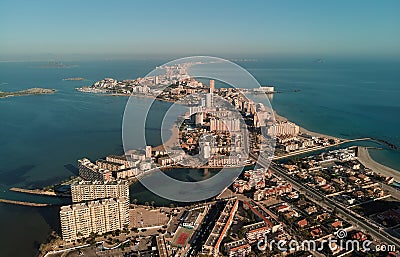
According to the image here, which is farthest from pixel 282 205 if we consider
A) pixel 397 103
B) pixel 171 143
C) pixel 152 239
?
pixel 397 103

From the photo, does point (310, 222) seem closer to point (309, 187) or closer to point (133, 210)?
point (309, 187)

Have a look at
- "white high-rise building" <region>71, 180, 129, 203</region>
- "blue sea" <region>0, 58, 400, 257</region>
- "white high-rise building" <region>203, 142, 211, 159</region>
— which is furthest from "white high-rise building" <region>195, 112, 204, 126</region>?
"white high-rise building" <region>71, 180, 129, 203</region>

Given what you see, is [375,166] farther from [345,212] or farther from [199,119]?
[199,119]

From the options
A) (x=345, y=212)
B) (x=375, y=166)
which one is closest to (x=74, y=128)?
(x=345, y=212)

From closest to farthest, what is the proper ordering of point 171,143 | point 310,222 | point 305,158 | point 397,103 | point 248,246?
point 248,246
point 310,222
point 305,158
point 171,143
point 397,103

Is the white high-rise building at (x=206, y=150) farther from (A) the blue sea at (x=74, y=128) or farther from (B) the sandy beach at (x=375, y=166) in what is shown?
(B) the sandy beach at (x=375, y=166)

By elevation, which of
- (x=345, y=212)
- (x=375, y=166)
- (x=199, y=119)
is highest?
(x=199, y=119)
